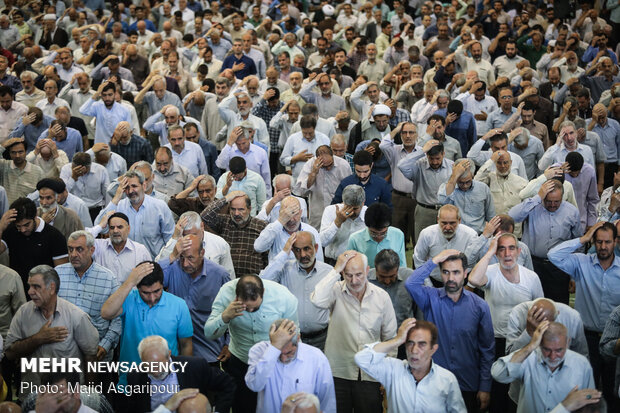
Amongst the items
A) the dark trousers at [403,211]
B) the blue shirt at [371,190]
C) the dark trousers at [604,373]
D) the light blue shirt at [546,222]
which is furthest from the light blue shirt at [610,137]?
the dark trousers at [604,373]

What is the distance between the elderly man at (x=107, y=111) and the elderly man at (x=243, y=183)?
298 cm

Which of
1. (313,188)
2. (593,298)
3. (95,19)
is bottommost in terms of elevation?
(95,19)

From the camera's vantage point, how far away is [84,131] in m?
12.3

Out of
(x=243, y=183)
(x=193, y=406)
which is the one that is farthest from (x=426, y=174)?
(x=193, y=406)

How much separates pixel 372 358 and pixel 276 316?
2.84 ft

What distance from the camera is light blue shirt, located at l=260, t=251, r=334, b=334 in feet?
22.8

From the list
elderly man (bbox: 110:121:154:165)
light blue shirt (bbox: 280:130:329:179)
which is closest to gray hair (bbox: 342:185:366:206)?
light blue shirt (bbox: 280:130:329:179)

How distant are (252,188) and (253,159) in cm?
100

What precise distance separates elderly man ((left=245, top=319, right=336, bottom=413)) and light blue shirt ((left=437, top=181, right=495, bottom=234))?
3.56 metres

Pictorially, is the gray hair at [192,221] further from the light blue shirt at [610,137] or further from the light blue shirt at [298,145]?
the light blue shirt at [610,137]

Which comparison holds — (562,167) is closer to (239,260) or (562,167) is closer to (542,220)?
(542,220)

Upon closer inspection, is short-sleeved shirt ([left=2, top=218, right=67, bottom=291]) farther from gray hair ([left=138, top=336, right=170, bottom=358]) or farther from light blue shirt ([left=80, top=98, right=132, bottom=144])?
light blue shirt ([left=80, top=98, right=132, bottom=144])

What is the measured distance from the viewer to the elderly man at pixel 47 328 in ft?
21.0

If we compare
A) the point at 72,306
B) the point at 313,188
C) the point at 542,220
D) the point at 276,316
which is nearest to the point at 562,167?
the point at 542,220
